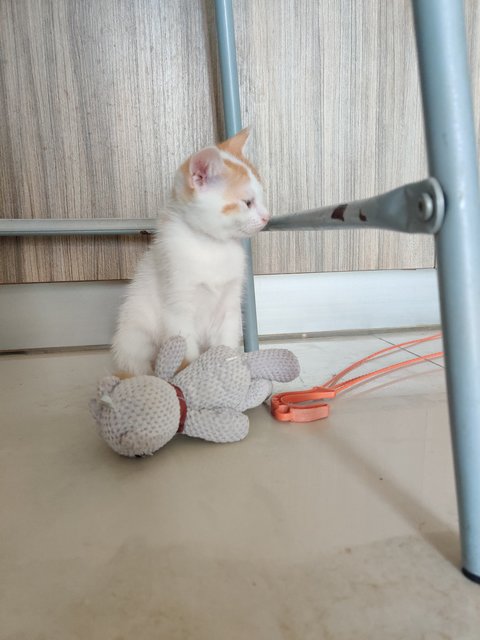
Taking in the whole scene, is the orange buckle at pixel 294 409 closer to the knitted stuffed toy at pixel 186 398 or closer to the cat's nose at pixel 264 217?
the knitted stuffed toy at pixel 186 398

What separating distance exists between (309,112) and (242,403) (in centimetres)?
84

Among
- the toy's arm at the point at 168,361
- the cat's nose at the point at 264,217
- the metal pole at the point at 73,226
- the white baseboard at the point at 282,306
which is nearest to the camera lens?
the toy's arm at the point at 168,361

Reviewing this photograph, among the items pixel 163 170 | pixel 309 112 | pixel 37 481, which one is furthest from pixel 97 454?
pixel 309 112

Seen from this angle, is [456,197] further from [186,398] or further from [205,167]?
[205,167]

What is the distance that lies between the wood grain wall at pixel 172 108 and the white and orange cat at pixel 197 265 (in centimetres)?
34

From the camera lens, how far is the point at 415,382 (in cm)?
86

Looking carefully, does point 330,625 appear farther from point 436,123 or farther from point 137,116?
point 137,116

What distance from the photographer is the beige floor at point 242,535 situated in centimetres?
34

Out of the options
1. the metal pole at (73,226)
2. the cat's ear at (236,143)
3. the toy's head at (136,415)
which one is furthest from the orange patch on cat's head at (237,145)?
the toy's head at (136,415)

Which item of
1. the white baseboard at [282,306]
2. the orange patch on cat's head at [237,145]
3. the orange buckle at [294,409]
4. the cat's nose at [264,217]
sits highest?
the orange patch on cat's head at [237,145]

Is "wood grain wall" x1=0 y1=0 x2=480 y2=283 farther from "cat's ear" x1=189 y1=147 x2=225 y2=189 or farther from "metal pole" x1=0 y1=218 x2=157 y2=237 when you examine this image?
"cat's ear" x1=189 y1=147 x2=225 y2=189

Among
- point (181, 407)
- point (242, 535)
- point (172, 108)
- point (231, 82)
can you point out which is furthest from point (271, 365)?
point (172, 108)

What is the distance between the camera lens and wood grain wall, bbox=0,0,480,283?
1.08 m

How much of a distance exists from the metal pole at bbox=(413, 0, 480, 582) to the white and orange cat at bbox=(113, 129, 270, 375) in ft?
1.60
